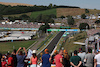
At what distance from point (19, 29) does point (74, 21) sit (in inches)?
1302

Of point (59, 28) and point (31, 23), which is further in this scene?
point (31, 23)

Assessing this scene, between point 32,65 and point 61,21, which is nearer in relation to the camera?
point 32,65

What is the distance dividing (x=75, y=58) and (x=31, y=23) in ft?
445

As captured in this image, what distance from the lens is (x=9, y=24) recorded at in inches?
5817

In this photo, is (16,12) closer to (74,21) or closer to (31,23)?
(31,23)

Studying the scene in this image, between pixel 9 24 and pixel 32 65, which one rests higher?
pixel 32 65

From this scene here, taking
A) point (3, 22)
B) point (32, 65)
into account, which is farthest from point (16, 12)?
point (32, 65)

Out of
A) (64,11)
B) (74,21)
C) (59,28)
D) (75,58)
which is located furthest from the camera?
(64,11)

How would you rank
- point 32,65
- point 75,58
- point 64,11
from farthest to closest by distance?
point 64,11 < point 32,65 < point 75,58

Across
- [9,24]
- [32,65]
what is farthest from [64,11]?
[32,65]

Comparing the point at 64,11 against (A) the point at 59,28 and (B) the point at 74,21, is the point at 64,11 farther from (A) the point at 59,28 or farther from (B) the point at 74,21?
(A) the point at 59,28

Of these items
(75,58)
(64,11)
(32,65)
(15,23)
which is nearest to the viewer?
(75,58)

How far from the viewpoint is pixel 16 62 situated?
37.4 ft

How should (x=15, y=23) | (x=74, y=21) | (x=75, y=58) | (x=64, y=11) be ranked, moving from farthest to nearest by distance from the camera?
1. (x=64, y=11)
2. (x=15, y=23)
3. (x=74, y=21)
4. (x=75, y=58)
